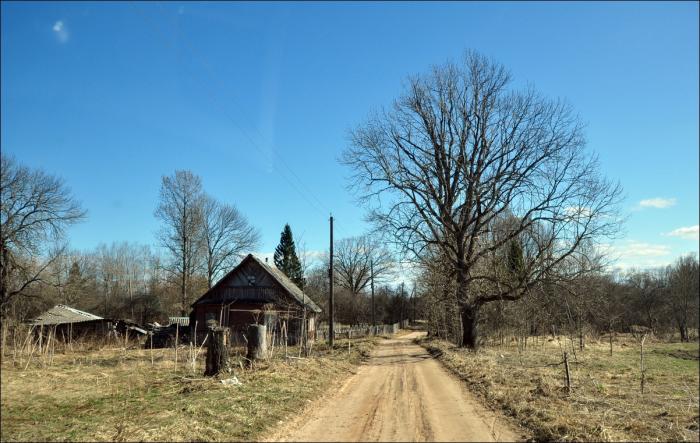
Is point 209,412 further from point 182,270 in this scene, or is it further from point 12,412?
point 182,270

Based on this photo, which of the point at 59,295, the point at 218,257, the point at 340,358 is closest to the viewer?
the point at 340,358

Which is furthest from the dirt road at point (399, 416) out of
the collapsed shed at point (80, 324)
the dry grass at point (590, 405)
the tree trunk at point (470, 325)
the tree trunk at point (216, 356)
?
the collapsed shed at point (80, 324)

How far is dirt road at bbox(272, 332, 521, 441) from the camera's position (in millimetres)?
8148

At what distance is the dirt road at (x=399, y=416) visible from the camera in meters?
8.15

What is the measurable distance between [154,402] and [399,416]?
19.5 ft

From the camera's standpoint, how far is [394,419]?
9.34m

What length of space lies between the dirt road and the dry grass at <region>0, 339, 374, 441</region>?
72 centimetres

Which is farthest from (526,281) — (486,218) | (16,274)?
(16,274)

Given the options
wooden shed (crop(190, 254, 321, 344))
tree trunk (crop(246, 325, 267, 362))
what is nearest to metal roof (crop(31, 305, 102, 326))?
wooden shed (crop(190, 254, 321, 344))

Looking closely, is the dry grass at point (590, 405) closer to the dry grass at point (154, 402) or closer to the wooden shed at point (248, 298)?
the dry grass at point (154, 402)

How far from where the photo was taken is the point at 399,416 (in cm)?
964

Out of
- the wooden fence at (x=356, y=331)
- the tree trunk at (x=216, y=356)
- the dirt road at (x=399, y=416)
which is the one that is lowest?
the wooden fence at (x=356, y=331)

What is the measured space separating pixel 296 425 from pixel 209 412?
1.82 m

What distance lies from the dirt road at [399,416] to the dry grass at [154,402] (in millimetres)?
722
